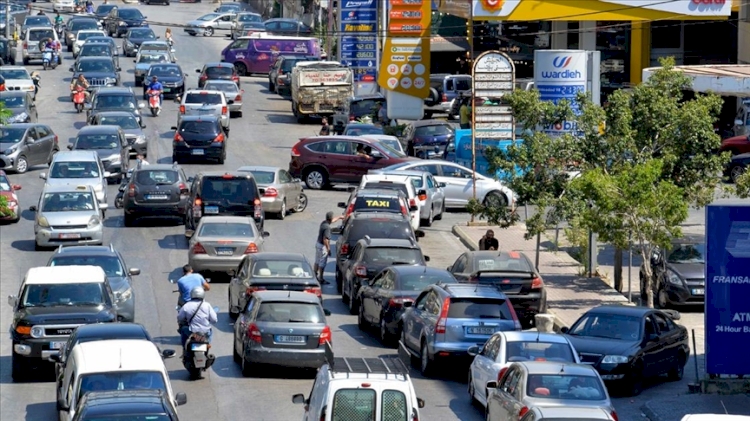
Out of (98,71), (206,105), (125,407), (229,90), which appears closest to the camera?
(125,407)

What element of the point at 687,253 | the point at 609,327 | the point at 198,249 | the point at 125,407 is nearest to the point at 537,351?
the point at 609,327

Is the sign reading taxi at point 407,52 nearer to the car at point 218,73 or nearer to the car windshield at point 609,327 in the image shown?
the car at point 218,73

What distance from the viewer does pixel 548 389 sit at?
17.9 metres

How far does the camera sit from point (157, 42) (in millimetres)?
69312

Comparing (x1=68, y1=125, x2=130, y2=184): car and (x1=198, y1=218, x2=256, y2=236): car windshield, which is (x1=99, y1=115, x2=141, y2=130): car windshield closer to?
(x1=68, y1=125, x2=130, y2=184): car

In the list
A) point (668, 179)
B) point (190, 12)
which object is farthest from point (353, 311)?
point (190, 12)

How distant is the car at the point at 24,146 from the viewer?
44.9 m

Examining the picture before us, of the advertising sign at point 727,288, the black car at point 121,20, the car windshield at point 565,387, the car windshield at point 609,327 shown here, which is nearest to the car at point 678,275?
the car windshield at point 609,327

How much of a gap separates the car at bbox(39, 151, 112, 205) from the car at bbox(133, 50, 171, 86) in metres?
24.8

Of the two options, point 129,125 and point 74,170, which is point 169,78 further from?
point 74,170

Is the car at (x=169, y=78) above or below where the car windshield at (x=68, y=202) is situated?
above

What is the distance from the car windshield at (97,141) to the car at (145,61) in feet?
65.9

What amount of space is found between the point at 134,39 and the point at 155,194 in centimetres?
4130

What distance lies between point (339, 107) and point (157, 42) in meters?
16.3
